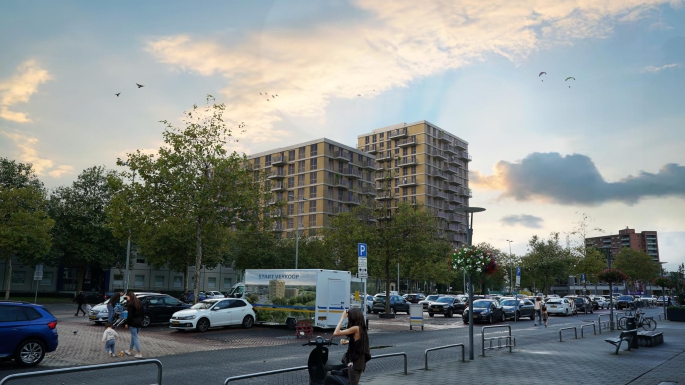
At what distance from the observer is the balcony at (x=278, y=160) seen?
104438 mm

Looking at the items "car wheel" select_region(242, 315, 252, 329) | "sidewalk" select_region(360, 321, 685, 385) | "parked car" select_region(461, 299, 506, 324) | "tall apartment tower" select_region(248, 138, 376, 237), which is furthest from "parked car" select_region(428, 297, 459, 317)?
"tall apartment tower" select_region(248, 138, 376, 237)

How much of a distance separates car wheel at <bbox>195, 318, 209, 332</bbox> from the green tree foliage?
33887 mm

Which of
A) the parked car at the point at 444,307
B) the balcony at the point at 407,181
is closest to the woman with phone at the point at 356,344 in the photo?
the parked car at the point at 444,307

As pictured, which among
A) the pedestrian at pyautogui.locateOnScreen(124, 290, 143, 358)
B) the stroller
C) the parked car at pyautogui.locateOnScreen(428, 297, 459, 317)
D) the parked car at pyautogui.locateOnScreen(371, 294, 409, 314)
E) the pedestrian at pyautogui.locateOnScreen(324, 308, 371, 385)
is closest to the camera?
the pedestrian at pyautogui.locateOnScreen(324, 308, 371, 385)

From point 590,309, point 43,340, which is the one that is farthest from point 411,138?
point 43,340

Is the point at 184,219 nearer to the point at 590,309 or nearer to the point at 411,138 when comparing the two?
the point at 590,309

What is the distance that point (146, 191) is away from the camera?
95.6ft

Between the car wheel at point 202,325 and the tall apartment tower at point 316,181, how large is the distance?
72.1 meters

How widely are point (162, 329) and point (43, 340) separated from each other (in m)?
12.0

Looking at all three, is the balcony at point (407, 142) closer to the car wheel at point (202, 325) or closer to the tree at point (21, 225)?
the tree at point (21, 225)

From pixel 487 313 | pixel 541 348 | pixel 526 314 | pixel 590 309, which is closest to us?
pixel 541 348

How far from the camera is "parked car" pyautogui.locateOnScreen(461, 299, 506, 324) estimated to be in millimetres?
33500

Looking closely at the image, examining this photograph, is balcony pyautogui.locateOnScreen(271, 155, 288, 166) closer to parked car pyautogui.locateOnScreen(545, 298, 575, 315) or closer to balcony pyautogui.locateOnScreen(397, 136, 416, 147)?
balcony pyautogui.locateOnScreen(397, 136, 416, 147)

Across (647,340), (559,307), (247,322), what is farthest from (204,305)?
(559,307)
